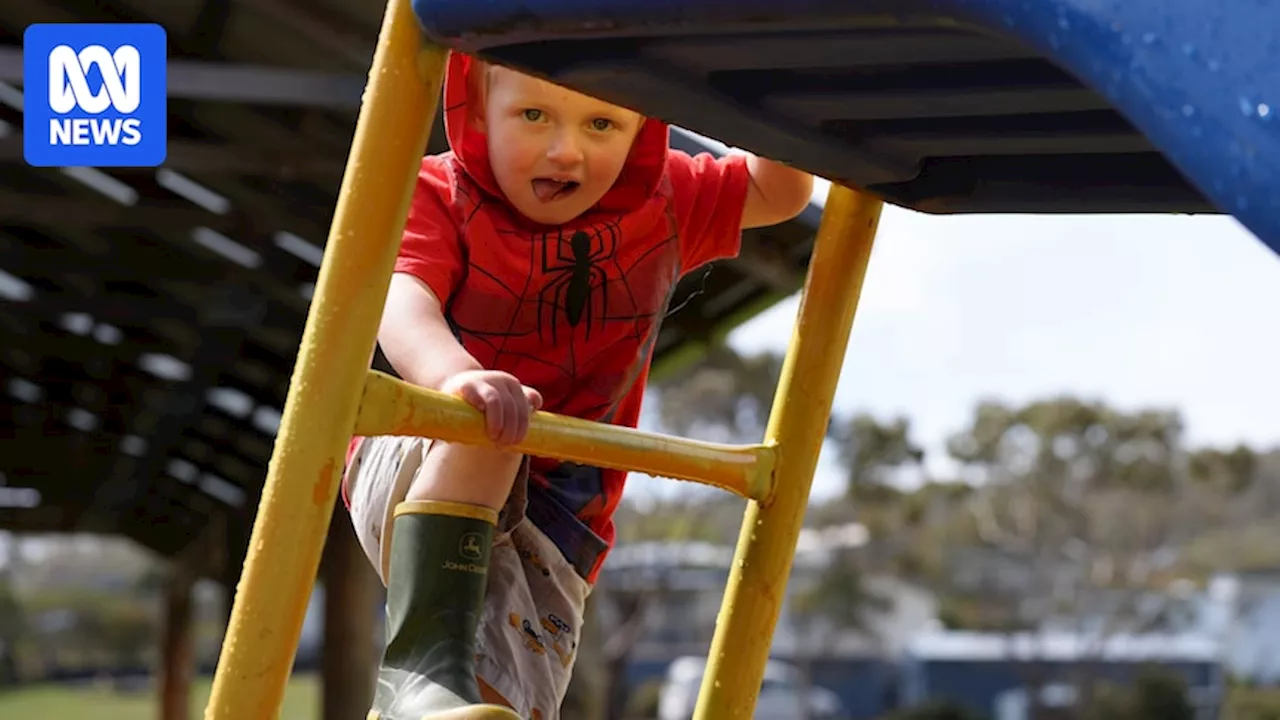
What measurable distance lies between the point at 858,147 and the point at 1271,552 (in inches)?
1473

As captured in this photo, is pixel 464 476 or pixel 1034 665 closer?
pixel 464 476

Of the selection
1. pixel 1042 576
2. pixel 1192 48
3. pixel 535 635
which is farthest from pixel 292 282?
pixel 1042 576

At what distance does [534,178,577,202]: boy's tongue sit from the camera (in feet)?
5.01

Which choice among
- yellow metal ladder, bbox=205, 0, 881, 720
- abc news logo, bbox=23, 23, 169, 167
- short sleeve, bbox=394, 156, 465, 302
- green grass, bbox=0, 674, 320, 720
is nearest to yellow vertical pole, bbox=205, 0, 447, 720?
yellow metal ladder, bbox=205, 0, 881, 720

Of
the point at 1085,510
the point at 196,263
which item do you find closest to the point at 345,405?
the point at 196,263

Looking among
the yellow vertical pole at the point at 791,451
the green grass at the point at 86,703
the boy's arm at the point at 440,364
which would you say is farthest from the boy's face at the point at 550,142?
the green grass at the point at 86,703

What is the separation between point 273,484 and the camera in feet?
3.97

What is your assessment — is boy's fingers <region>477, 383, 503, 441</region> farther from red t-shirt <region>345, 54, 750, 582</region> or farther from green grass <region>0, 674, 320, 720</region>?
green grass <region>0, 674, 320, 720</region>

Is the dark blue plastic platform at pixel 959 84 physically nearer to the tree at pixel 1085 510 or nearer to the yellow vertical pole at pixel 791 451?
the yellow vertical pole at pixel 791 451

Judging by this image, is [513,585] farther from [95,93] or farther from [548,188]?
[95,93]

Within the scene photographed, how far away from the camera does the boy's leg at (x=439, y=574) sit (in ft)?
4.41

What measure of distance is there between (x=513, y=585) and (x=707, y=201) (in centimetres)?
40

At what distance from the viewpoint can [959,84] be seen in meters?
1.32

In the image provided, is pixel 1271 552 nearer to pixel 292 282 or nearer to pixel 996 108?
pixel 292 282
